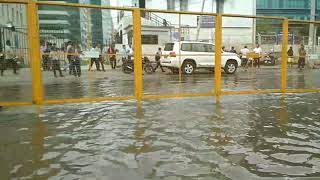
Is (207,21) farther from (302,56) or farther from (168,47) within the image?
(302,56)

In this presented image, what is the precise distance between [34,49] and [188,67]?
5.69 metres

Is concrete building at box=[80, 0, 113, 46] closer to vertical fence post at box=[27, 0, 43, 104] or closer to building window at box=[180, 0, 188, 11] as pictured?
vertical fence post at box=[27, 0, 43, 104]

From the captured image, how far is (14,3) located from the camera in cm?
841

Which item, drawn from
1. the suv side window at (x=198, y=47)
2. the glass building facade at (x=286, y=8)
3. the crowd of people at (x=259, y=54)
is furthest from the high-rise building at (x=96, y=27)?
the glass building facade at (x=286, y=8)

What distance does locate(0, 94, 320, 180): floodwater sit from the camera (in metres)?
4.47

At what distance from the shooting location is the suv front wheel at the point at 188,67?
12637 millimetres

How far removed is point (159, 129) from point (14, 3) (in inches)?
169

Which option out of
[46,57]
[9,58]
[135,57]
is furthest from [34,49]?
[135,57]

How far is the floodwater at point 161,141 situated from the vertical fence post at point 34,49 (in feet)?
1.32

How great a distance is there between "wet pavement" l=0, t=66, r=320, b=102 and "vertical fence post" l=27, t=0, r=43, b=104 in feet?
1.07

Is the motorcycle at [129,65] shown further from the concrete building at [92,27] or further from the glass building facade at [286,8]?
the glass building facade at [286,8]

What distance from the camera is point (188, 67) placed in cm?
1307

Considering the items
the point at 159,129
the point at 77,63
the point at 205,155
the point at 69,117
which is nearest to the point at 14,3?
the point at 77,63

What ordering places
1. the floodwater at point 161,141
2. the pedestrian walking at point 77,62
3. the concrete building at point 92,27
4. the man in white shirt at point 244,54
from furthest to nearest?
1. the man in white shirt at point 244,54
2. the pedestrian walking at point 77,62
3. the concrete building at point 92,27
4. the floodwater at point 161,141
